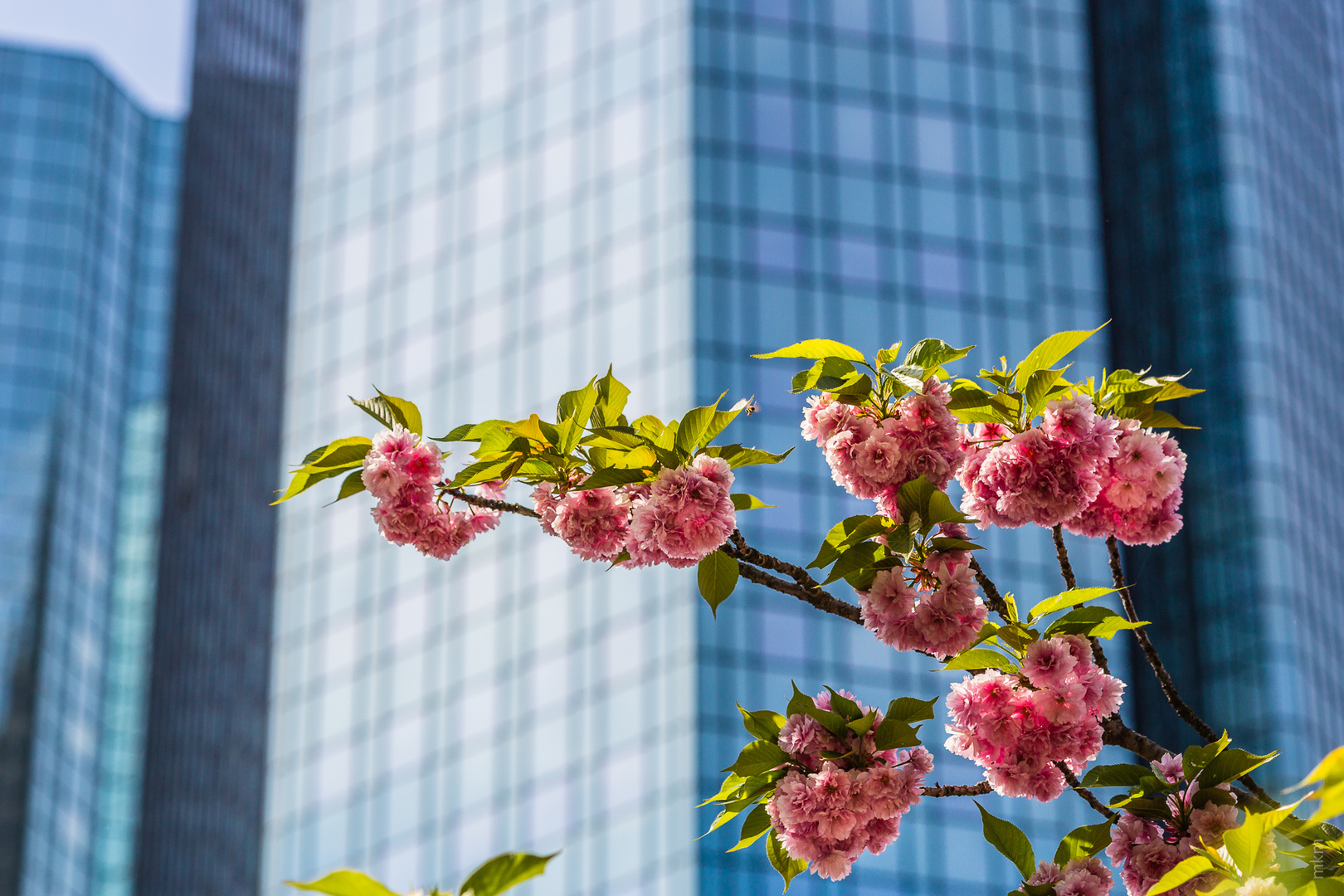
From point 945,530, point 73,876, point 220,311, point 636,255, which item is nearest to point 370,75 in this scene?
point 636,255

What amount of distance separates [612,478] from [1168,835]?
2.62 meters

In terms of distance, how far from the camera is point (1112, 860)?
8.77m

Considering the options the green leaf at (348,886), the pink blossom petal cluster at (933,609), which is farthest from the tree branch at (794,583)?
the green leaf at (348,886)

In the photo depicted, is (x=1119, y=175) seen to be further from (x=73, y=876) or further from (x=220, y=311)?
(x=73, y=876)

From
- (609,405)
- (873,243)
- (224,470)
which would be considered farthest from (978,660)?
(224,470)

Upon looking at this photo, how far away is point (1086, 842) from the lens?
8820 mm

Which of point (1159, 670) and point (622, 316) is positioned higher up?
point (622, 316)

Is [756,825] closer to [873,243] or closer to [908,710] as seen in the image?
[908,710]

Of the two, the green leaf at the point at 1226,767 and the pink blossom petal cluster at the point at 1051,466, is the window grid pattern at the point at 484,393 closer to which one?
the pink blossom petal cluster at the point at 1051,466

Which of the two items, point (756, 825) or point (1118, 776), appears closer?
point (1118, 776)

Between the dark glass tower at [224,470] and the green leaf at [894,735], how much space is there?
125 meters

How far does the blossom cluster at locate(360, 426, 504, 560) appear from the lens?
32.1ft

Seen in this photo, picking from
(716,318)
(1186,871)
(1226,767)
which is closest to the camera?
(1186,871)

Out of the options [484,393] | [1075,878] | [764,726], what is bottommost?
[1075,878]
